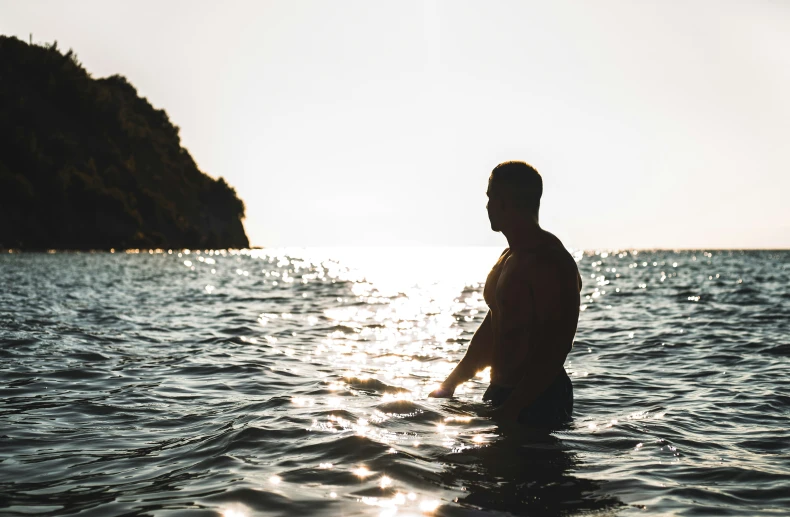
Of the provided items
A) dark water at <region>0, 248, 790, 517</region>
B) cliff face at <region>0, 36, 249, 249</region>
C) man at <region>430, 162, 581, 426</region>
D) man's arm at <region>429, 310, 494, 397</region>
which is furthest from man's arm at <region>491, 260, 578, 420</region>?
cliff face at <region>0, 36, 249, 249</region>

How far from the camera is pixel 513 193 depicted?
4371 mm

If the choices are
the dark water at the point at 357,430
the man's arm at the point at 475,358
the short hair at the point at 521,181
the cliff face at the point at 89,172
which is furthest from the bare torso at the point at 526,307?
the cliff face at the point at 89,172

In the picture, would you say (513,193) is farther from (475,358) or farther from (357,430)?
(357,430)

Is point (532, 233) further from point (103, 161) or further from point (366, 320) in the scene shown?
point (103, 161)

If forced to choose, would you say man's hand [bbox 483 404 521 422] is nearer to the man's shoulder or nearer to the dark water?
the dark water

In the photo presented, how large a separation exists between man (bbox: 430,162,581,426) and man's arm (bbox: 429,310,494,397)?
215 mm

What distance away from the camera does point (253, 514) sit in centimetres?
329

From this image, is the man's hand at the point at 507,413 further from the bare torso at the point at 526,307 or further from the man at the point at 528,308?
the bare torso at the point at 526,307

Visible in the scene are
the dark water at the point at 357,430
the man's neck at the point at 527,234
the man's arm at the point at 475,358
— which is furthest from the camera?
the man's arm at the point at 475,358

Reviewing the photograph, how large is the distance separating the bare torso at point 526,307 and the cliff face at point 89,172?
76.6 m

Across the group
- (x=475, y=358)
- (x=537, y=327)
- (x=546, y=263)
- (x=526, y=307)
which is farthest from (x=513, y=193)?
(x=475, y=358)

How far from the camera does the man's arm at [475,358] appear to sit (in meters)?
5.03

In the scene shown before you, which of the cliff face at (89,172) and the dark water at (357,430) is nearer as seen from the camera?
the dark water at (357,430)

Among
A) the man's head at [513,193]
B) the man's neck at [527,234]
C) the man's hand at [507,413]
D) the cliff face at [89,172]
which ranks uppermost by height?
the cliff face at [89,172]
